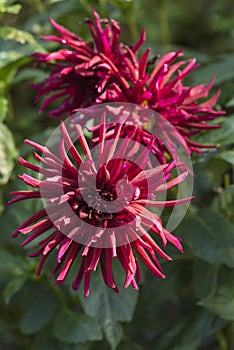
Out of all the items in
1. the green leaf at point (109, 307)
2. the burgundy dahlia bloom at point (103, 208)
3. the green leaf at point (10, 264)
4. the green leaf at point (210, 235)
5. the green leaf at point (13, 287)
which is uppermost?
the burgundy dahlia bloom at point (103, 208)

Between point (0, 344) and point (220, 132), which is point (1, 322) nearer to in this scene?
point (0, 344)

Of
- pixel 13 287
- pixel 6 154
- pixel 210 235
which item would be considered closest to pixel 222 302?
pixel 210 235

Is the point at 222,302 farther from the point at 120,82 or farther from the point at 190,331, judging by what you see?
the point at 120,82

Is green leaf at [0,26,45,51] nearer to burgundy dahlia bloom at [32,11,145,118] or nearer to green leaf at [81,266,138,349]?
burgundy dahlia bloom at [32,11,145,118]

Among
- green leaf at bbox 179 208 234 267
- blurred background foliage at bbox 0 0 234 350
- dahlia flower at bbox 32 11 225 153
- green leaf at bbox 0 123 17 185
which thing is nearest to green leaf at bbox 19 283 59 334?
blurred background foliage at bbox 0 0 234 350

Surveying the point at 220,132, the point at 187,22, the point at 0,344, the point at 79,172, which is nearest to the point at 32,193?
the point at 79,172

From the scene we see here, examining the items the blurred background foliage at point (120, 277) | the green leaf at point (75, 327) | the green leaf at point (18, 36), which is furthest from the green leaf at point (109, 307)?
the green leaf at point (18, 36)

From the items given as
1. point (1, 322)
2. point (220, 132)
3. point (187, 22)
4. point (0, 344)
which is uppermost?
point (220, 132)

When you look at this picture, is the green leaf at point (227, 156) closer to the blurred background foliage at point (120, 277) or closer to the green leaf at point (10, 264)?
the blurred background foliage at point (120, 277)
